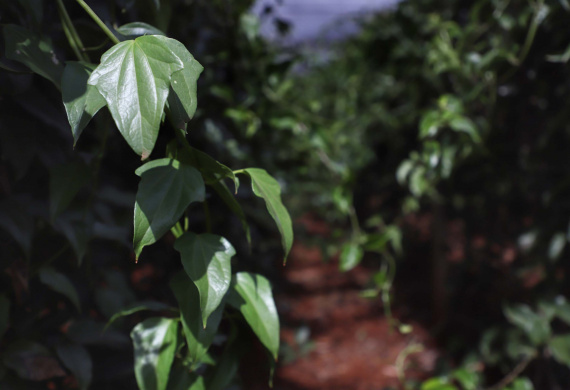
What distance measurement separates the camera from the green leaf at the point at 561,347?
124cm

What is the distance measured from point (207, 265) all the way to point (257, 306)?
115 mm

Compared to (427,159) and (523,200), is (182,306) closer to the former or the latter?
(427,159)

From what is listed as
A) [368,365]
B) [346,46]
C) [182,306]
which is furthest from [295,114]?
[346,46]

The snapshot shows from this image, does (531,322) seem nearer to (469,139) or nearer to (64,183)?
(469,139)

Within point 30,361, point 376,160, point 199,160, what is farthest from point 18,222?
point 376,160

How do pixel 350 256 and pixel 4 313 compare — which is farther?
pixel 350 256

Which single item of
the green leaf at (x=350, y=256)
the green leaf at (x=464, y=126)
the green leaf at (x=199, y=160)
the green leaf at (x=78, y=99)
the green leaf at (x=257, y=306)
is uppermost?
the green leaf at (x=78, y=99)

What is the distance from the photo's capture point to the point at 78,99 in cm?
50

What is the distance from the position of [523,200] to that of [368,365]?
36.2 inches

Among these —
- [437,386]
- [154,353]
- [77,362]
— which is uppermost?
[154,353]

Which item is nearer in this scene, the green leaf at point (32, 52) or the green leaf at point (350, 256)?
the green leaf at point (32, 52)

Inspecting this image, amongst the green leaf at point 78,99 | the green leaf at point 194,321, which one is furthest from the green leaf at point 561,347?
the green leaf at point 78,99

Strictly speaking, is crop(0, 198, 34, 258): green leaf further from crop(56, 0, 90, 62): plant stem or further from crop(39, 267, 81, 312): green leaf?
crop(56, 0, 90, 62): plant stem

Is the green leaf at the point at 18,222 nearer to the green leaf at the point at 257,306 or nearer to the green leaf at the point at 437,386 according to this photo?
the green leaf at the point at 257,306
